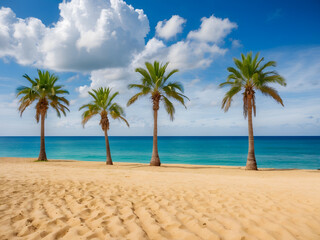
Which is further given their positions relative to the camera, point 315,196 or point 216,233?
point 315,196

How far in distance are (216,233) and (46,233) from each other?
9.91 feet

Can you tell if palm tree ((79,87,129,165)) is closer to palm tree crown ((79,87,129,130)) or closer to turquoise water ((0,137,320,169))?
palm tree crown ((79,87,129,130))

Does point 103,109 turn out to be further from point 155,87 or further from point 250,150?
point 250,150

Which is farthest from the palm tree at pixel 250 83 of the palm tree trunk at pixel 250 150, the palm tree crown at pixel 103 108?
the palm tree crown at pixel 103 108

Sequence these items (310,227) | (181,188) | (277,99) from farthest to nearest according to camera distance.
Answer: (277,99)
(181,188)
(310,227)

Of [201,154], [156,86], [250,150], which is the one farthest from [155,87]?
[201,154]

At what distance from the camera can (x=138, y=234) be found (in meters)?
3.46

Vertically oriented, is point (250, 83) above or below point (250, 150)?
above

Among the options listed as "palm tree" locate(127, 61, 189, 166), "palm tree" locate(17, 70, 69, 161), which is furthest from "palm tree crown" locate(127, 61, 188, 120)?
"palm tree" locate(17, 70, 69, 161)

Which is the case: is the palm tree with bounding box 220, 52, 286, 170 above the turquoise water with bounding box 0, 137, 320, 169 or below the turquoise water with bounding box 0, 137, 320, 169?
above

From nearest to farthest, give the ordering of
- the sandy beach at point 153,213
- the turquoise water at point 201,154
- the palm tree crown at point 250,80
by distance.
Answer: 1. the sandy beach at point 153,213
2. the palm tree crown at point 250,80
3. the turquoise water at point 201,154

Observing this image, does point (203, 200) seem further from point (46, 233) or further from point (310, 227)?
point (46, 233)

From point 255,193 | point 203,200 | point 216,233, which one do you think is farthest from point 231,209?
point 255,193

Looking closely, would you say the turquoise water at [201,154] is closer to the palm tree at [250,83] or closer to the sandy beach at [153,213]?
the palm tree at [250,83]
